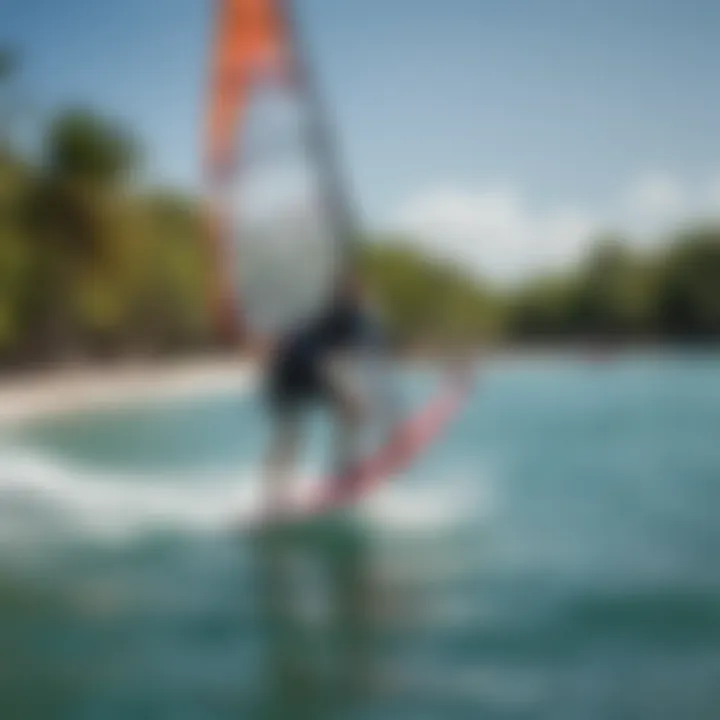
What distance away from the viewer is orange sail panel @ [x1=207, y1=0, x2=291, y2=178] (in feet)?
6.78

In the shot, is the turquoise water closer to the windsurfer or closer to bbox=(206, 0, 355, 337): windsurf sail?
the windsurfer

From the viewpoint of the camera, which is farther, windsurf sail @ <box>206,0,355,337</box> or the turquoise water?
windsurf sail @ <box>206,0,355,337</box>

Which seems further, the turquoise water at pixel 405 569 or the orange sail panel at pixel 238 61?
the orange sail panel at pixel 238 61

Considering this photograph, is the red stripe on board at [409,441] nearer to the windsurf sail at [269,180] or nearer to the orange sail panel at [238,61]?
the windsurf sail at [269,180]

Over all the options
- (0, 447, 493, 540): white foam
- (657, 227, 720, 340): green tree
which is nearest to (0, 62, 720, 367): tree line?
(657, 227, 720, 340): green tree

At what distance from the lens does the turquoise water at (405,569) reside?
195 cm

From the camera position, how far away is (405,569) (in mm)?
2053

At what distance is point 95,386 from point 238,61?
501mm

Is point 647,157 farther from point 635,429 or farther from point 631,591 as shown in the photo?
point 631,591

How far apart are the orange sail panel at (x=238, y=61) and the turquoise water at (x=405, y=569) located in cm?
37

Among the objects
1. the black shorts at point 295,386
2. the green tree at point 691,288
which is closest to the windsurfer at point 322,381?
the black shorts at point 295,386

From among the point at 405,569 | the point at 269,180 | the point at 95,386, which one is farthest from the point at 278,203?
the point at 405,569

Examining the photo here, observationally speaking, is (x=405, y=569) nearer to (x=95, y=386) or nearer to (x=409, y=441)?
(x=409, y=441)

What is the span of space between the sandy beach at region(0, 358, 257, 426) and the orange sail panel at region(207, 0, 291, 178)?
11.0 inches
